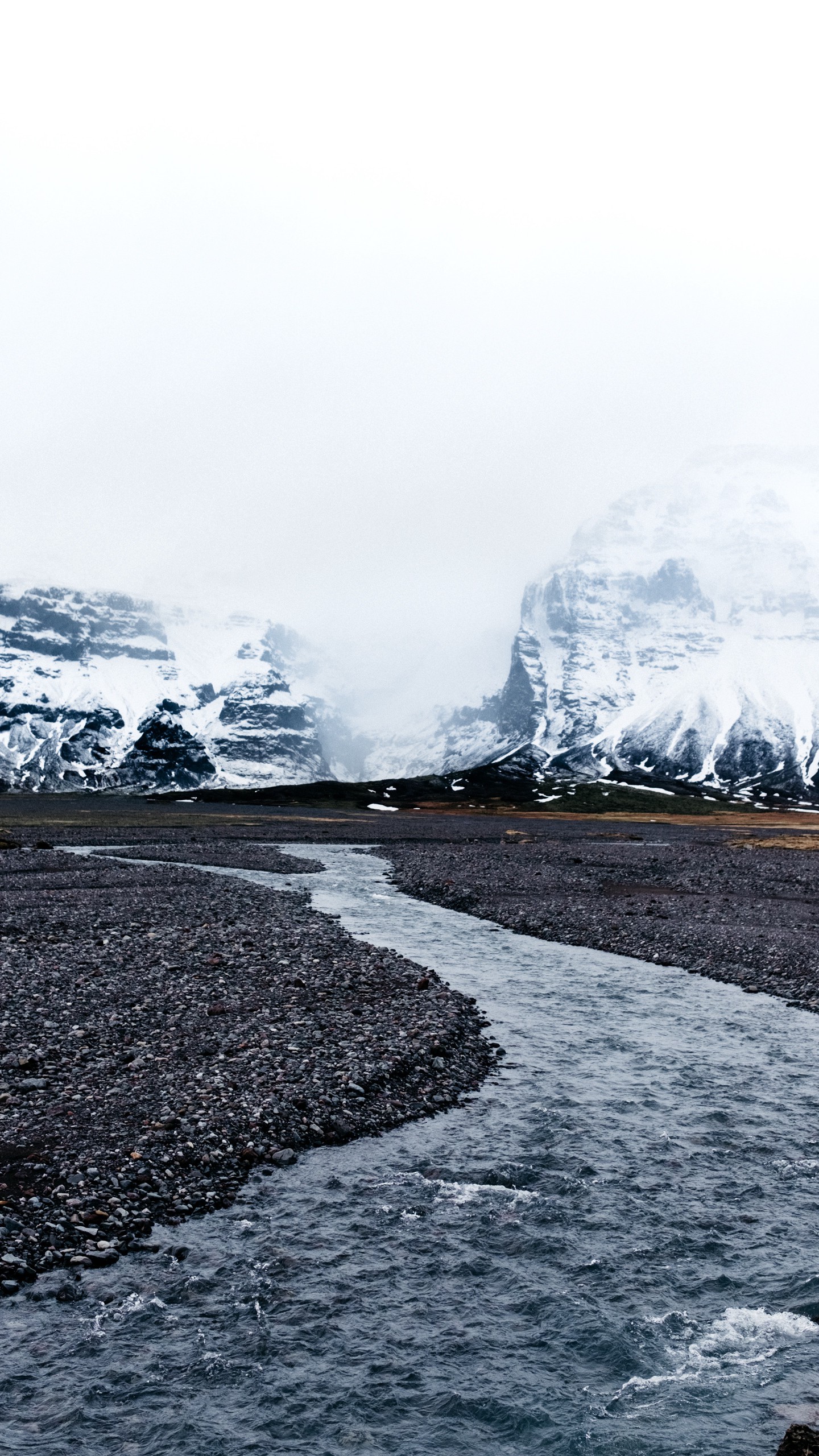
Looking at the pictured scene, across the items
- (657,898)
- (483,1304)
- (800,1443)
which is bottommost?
(657,898)

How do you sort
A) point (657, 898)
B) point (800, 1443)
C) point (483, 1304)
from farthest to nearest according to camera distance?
point (657, 898), point (483, 1304), point (800, 1443)

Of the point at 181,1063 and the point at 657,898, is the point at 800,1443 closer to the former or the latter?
the point at 181,1063

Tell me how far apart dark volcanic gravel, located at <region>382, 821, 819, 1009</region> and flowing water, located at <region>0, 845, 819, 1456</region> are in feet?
46.5

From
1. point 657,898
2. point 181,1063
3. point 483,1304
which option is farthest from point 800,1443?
point 657,898

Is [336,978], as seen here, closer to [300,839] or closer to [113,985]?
[113,985]

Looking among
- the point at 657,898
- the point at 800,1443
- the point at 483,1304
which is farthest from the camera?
the point at 657,898

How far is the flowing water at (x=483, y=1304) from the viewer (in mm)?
10875

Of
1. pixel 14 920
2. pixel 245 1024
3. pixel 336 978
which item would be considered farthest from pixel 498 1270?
pixel 14 920

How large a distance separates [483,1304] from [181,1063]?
400 inches

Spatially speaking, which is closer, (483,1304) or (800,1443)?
(800,1443)

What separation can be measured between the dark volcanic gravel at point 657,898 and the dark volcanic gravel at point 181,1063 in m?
12.2

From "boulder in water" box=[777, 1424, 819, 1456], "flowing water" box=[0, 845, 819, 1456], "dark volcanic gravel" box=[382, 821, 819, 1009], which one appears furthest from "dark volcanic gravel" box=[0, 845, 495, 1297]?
"dark volcanic gravel" box=[382, 821, 819, 1009]

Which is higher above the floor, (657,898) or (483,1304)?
(483,1304)

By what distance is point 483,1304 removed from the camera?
13195 mm
